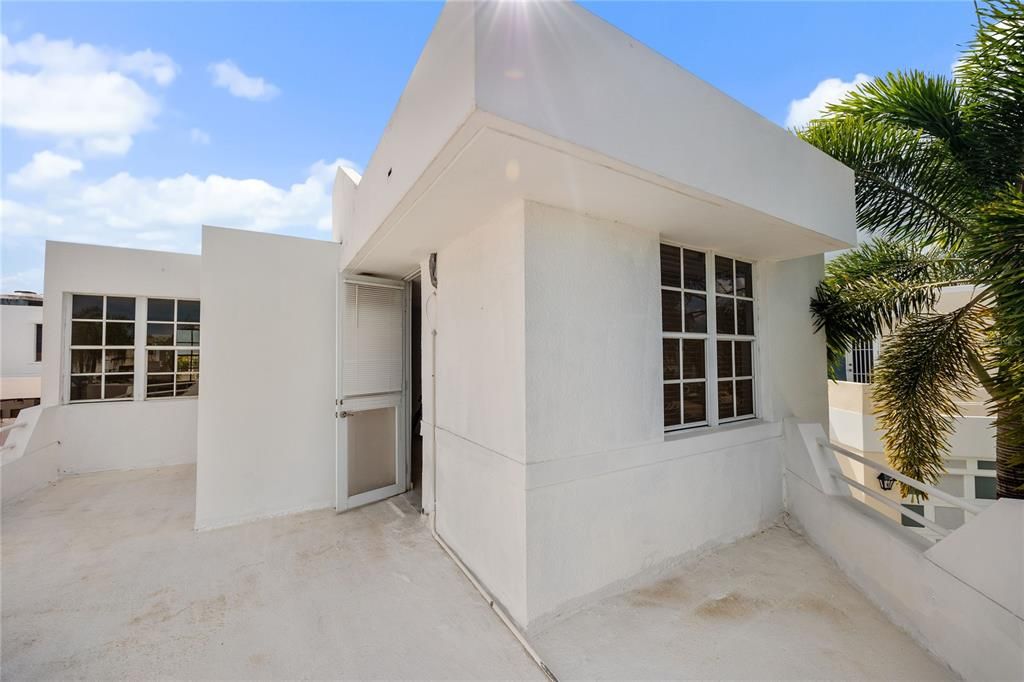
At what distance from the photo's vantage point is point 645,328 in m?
3.53

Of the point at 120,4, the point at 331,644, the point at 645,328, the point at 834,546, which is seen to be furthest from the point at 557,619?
the point at 120,4

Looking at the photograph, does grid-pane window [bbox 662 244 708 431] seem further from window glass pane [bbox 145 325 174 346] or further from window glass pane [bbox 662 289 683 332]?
window glass pane [bbox 145 325 174 346]

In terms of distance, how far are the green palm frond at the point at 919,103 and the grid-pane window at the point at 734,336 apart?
2.11 m

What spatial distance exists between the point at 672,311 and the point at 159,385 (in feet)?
28.0

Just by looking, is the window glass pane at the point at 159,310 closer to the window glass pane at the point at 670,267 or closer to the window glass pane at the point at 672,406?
the window glass pane at the point at 670,267

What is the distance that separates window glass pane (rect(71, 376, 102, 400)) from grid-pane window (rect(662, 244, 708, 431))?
8.97 m

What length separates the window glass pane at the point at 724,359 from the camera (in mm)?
4449

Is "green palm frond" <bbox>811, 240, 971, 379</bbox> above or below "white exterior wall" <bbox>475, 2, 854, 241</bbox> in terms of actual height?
below

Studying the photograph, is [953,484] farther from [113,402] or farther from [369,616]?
[113,402]

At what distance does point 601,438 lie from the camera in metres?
3.22

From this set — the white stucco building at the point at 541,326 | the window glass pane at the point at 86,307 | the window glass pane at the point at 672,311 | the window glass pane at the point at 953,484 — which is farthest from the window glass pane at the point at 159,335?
the window glass pane at the point at 953,484

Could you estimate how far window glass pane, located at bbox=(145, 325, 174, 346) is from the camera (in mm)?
6977

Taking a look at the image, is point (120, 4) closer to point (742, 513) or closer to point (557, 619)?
point (557, 619)

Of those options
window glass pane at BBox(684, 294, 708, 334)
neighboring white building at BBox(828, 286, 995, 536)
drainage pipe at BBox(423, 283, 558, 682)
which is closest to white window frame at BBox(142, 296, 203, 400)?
drainage pipe at BBox(423, 283, 558, 682)
